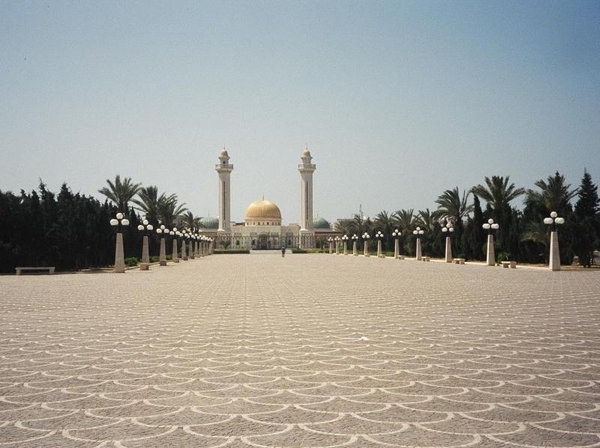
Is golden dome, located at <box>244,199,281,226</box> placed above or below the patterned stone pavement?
above

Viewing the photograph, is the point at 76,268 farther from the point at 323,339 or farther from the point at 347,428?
the point at 347,428

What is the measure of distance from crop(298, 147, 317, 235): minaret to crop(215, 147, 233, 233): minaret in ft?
41.5

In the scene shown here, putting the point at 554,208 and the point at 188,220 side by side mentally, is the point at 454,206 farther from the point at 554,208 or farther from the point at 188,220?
the point at 188,220

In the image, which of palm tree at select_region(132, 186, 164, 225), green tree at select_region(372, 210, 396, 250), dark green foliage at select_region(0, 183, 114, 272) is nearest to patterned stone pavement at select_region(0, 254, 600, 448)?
dark green foliage at select_region(0, 183, 114, 272)

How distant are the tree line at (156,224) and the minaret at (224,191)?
61235mm

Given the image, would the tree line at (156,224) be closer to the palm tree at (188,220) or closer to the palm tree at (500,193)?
the palm tree at (500,193)

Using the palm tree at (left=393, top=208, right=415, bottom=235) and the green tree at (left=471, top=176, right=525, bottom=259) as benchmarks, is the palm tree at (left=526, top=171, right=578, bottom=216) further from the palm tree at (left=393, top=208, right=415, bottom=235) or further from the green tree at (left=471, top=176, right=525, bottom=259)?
the palm tree at (left=393, top=208, right=415, bottom=235)

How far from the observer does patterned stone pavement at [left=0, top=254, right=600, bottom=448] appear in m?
4.25

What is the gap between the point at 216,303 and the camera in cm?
1357

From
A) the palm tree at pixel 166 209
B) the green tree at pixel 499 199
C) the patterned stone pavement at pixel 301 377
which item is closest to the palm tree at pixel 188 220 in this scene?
the palm tree at pixel 166 209

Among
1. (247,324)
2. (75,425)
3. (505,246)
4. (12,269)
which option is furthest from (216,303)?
(505,246)

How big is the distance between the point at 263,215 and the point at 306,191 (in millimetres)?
17241

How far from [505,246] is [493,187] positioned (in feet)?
13.4

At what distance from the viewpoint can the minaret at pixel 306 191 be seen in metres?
114
